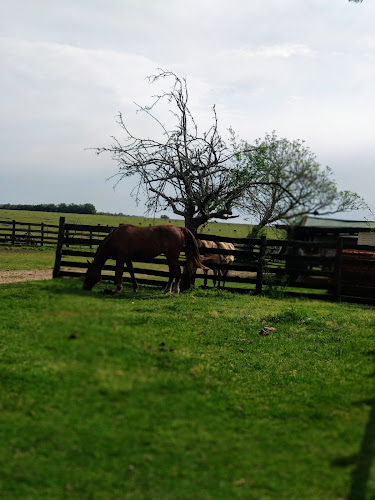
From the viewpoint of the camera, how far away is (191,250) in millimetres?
11219

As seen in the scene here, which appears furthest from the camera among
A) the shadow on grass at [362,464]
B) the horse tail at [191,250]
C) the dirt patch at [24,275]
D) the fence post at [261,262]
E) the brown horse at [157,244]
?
the dirt patch at [24,275]

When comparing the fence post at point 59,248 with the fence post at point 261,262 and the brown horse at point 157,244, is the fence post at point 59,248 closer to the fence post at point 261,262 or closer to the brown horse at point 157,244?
the brown horse at point 157,244

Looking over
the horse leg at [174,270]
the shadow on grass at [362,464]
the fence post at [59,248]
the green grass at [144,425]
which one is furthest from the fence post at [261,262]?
the shadow on grass at [362,464]

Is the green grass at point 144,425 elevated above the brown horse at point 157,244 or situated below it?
below

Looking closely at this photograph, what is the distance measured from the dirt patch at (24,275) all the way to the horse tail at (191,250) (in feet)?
16.1

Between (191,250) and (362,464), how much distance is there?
328 inches

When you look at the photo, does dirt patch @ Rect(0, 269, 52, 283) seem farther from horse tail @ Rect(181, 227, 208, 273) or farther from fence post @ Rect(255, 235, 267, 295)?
fence post @ Rect(255, 235, 267, 295)

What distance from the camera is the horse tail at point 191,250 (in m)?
11.1

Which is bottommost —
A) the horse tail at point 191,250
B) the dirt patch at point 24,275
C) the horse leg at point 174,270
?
the dirt patch at point 24,275

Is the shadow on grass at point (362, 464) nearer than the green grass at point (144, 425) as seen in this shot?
No

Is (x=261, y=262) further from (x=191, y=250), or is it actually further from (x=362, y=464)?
(x=362, y=464)

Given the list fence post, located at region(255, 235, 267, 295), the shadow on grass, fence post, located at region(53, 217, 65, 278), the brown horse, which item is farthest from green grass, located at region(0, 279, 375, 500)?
fence post, located at region(255, 235, 267, 295)

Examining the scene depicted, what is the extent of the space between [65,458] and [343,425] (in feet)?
7.28

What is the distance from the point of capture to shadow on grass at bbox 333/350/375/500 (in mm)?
2836
